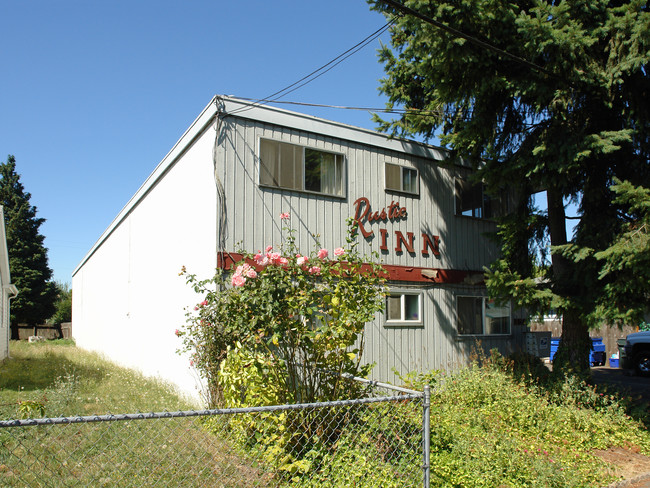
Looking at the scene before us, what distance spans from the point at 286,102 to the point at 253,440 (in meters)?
6.40

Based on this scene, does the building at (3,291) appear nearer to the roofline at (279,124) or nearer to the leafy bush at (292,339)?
the roofline at (279,124)

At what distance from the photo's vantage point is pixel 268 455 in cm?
463

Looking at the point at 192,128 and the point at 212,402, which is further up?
the point at 192,128

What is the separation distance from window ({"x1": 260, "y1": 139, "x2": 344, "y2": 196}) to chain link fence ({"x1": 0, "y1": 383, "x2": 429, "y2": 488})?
4.64 metres

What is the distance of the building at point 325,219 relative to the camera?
28.4ft

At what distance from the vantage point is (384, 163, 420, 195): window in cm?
1065

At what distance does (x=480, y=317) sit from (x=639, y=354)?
7.48 m

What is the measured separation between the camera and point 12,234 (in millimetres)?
35594

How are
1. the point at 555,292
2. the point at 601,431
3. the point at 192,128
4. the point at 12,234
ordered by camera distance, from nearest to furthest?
the point at 601,431 → the point at 555,292 → the point at 192,128 → the point at 12,234

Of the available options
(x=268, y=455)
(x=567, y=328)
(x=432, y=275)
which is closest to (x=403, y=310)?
(x=432, y=275)

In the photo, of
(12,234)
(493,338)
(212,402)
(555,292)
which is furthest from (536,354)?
(12,234)

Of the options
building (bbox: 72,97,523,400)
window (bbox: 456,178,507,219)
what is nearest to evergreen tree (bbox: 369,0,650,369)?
building (bbox: 72,97,523,400)

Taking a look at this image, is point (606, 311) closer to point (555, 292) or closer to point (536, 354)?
point (555, 292)

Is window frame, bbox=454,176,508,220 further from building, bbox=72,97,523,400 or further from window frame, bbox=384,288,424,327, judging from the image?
window frame, bbox=384,288,424,327
